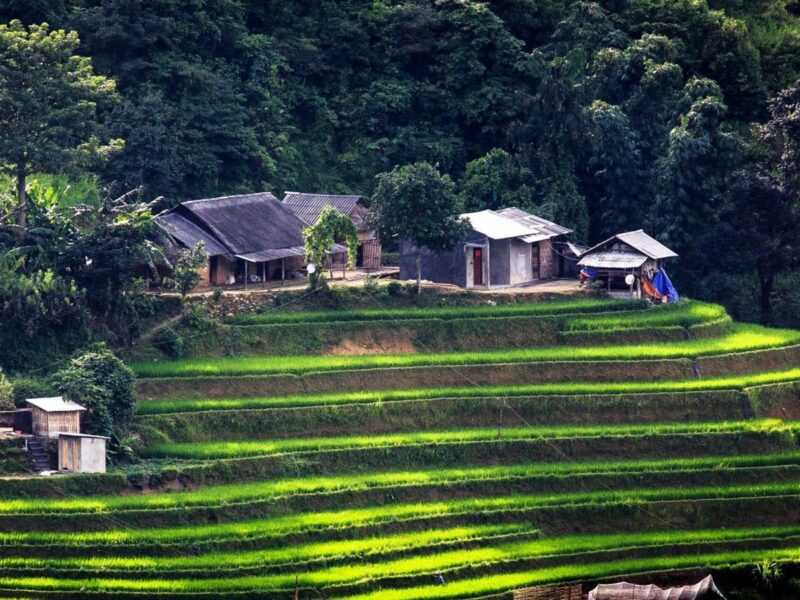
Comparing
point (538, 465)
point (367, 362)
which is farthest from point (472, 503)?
point (367, 362)

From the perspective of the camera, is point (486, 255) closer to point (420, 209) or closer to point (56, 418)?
point (420, 209)

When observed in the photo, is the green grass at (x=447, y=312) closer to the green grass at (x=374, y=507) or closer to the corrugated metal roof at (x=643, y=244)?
the corrugated metal roof at (x=643, y=244)

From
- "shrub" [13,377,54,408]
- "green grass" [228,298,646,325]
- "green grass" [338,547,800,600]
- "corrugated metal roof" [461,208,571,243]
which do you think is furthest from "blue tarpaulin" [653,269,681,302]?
"shrub" [13,377,54,408]

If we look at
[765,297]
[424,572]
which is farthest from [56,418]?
[765,297]

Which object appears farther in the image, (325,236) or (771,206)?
(771,206)

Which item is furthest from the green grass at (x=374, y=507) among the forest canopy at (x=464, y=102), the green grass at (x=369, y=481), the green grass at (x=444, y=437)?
the forest canopy at (x=464, y=102)
